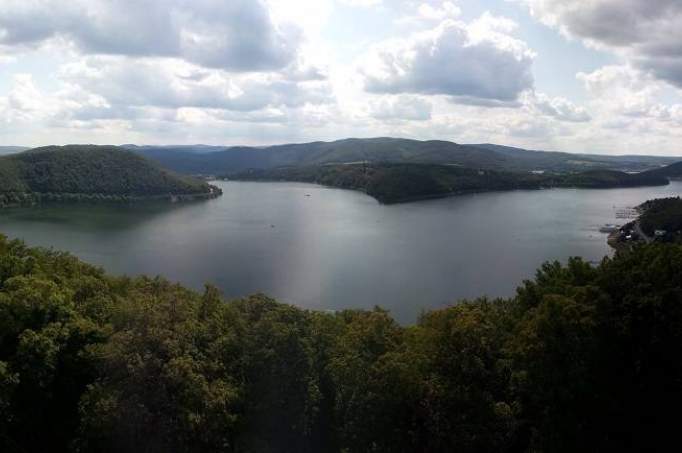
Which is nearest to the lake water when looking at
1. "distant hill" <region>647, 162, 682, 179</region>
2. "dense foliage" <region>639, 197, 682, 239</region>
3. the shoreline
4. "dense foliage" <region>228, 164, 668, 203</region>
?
"dense foliage" <region>639, 197, 682, 239</region>

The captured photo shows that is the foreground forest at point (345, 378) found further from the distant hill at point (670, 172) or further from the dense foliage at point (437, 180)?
the distant hill at point (670, 172)

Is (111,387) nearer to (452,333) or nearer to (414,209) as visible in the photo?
(452,333)

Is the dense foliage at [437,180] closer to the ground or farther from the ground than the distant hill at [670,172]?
closer to the ground

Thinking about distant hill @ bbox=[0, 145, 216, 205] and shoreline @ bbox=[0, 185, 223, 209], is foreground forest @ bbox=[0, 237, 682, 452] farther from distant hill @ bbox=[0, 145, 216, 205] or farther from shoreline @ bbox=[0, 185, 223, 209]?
distant hill @ bbox=[0, 145, 216, 205]

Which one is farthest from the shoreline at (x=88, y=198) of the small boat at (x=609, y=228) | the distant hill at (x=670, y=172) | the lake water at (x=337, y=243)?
the distant hill at (x=670, y=172)

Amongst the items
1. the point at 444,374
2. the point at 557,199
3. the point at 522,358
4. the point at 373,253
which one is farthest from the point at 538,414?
the point at 557,199
